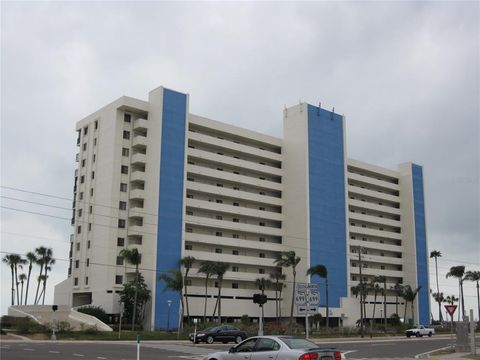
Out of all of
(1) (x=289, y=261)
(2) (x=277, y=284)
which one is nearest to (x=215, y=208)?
(1) (x=289, y=261)

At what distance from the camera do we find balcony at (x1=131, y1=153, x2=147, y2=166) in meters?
82.4

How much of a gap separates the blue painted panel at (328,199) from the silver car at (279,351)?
254 ft

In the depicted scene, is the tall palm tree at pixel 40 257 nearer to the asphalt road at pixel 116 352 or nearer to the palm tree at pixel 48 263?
the palm tree at pixel 48 263

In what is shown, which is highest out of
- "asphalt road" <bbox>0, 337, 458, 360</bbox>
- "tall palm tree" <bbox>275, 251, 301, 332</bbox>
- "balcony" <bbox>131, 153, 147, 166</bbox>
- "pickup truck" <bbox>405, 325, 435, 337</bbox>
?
"balcony" <bbox>131, 153, 147, 166</bbox>

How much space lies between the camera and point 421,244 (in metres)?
120

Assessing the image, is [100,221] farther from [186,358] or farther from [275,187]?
[186,358]

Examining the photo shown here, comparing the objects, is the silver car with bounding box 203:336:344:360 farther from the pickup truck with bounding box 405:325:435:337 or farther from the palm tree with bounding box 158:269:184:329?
the pickup truck with bounding box 405:325:435:337

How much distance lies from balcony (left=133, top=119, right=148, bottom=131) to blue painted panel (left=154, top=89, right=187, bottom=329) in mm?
3152

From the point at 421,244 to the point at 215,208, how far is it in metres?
52.1

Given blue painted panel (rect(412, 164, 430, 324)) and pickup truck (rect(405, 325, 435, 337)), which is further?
blue painted panel (rect(412, 164, 430, 324))

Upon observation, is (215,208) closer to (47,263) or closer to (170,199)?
(170,199)

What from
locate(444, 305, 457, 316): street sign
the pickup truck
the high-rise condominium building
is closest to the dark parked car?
locate(444, 305, 457, 316): street sign

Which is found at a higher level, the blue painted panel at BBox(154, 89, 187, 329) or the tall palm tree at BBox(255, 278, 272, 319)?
the blue painted panel at BBox(154, 89, 187, 329)

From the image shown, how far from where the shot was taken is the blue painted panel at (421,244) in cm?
11688
